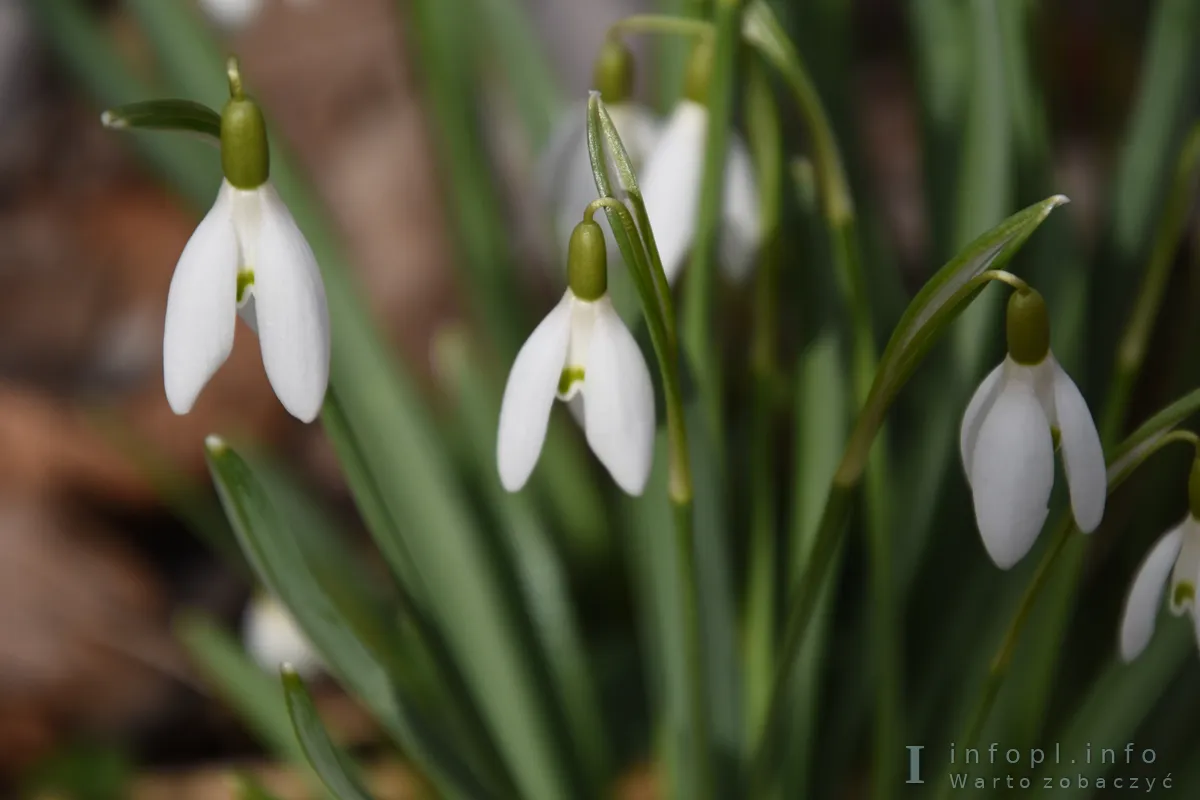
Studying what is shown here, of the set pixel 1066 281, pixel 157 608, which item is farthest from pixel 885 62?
pixel 157 608

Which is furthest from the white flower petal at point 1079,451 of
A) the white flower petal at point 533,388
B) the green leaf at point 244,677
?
the green leaf at point 244,677

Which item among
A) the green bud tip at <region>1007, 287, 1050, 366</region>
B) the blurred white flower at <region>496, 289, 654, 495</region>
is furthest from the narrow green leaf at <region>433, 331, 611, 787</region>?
the green bud tip at <region>1007, 287, 1050, 366</region>

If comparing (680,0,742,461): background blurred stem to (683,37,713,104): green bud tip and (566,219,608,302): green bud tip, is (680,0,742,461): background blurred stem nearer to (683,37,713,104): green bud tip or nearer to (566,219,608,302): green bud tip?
(683,37,713,104): green bud tip

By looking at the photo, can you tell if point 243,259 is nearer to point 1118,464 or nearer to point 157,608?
point 1118,464

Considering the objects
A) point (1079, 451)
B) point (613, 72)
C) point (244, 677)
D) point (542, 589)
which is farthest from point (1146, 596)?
point (244, 677)

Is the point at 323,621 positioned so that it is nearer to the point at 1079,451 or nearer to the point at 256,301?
the point at 256,301
